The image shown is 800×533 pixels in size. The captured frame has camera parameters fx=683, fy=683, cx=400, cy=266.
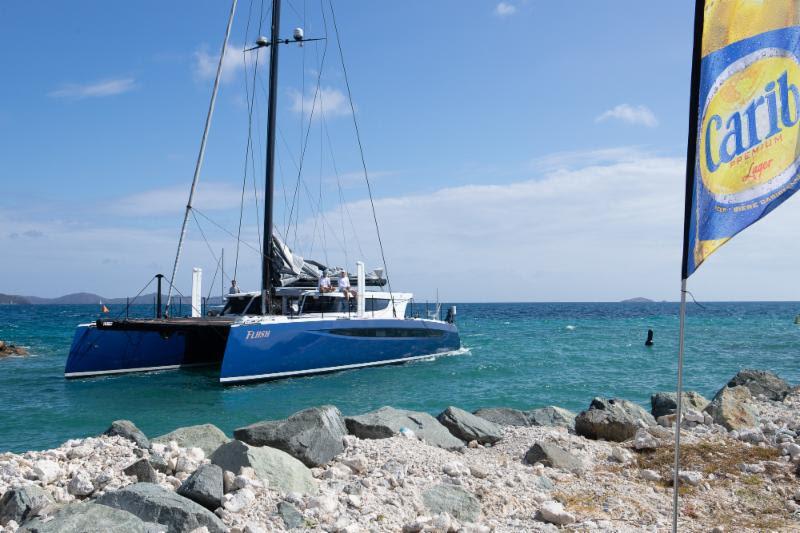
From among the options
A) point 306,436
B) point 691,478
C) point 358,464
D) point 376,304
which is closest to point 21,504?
point 306,436

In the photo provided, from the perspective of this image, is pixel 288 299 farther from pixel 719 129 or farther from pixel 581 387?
pixel 719 129

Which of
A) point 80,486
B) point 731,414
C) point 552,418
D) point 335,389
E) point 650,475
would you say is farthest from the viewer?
point 335,389

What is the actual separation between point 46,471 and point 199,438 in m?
2.21

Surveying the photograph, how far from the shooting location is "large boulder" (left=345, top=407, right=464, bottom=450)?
875 centimetres

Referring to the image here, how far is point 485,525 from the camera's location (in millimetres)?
5816

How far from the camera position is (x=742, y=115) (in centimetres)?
358

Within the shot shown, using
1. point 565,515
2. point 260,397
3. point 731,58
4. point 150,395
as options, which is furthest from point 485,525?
point 150,395

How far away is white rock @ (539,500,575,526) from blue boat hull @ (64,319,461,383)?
1248cm

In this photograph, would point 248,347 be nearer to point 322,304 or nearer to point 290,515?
point 322,304

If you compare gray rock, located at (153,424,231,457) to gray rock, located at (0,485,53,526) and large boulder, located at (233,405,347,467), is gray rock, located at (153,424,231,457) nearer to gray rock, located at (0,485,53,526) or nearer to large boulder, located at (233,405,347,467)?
large boulder, located at (233,405,347,467)

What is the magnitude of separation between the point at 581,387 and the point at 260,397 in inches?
347

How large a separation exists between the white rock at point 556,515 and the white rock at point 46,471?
4.42 metres

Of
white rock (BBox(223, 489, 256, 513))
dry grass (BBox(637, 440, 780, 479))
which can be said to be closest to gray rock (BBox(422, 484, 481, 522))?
white rock (BBox(223, 489, 256, 513))

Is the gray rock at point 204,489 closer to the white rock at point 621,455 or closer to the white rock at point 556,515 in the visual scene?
the white rock at point 556,515
